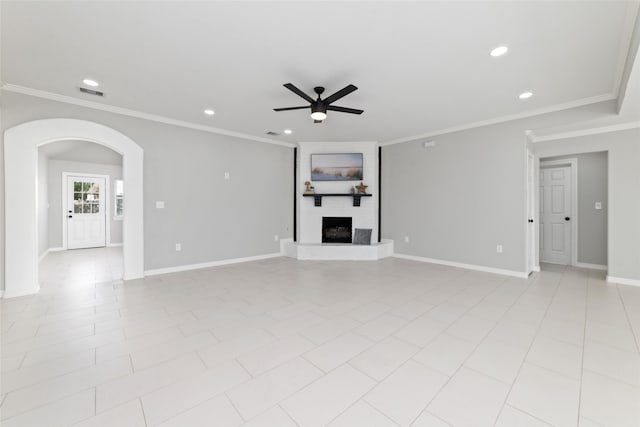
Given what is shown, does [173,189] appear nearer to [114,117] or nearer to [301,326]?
[114,117]

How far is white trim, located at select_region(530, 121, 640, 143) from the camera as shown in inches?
160

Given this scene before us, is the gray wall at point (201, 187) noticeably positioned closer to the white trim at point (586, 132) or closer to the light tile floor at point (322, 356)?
the light tile floor at point (322, 356)

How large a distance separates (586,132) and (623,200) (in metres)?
1.17

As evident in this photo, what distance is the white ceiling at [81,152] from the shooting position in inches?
240

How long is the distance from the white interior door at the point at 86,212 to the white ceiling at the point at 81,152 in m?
0.56

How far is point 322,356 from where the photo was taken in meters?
2.14

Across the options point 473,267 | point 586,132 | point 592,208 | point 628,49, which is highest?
point 628,49

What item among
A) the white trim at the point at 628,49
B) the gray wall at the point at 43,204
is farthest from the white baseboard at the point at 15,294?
the white trim at the point at 628,49

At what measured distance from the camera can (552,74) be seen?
3.10 metres

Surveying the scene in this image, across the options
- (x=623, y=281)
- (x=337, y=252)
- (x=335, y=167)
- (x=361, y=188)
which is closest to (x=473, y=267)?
(x=623, y=281)

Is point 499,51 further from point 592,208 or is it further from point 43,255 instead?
point 43,255

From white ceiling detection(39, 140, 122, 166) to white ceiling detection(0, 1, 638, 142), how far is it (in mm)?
3378

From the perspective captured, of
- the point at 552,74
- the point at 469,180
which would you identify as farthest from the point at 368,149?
the point at 552,74

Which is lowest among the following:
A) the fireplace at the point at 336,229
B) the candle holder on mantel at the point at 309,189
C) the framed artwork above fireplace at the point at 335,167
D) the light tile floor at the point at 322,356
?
the light tile floor at the point at 322,356
